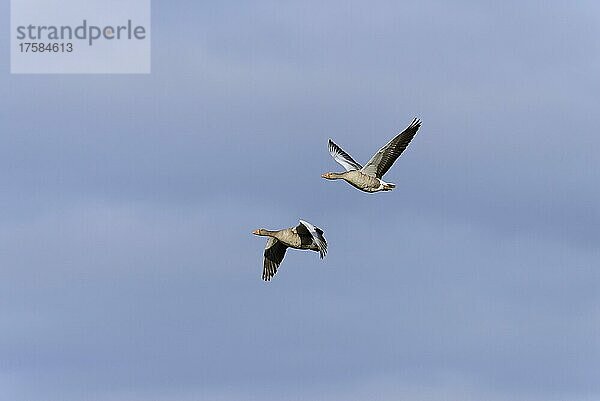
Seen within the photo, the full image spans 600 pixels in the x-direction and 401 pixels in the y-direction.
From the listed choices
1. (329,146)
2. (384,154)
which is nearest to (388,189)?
(384,154)

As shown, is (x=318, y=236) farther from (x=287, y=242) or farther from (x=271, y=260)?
(x=271, y=260)

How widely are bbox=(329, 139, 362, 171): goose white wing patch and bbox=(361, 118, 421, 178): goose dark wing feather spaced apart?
3.22 metres

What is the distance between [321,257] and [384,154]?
232 inches

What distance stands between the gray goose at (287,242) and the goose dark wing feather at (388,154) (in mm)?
3563

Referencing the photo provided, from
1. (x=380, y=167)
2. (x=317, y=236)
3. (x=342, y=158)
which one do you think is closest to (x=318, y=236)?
(x=317, y=236)

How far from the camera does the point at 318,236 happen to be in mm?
67188

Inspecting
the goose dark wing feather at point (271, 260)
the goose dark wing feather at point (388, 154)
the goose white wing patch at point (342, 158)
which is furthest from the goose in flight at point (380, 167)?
the goose dark wing feather at point (271, 260)

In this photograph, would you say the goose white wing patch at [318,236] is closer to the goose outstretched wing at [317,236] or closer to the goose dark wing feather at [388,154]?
the goose outstretched wing at [317,236]

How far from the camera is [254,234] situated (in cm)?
7356

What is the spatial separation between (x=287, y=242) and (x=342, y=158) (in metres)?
5.16

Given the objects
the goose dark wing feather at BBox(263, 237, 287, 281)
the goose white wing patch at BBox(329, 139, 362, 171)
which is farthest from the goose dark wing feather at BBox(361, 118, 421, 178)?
the goose dark wing feather at BBox(263, 237, 287, 281)

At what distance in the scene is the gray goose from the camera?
67188mm

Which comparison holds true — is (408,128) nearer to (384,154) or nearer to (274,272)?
(384,154)

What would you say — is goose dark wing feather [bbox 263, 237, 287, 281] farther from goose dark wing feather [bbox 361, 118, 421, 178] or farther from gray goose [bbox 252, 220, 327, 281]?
goose dark wing feather [bbox 361, 118, 421, 178]
